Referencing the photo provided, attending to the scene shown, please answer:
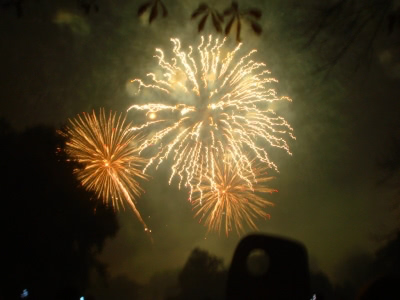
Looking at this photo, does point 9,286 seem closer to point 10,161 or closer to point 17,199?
point 17,199

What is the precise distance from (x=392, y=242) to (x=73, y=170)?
28246mm

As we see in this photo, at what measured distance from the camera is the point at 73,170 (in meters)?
21.4

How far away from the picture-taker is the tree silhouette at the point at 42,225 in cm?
1834

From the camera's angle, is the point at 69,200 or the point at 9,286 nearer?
the point at 9,286

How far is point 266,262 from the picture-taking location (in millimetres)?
2213

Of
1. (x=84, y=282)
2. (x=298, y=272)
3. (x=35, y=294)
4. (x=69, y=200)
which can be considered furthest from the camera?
(x=84, y=282)

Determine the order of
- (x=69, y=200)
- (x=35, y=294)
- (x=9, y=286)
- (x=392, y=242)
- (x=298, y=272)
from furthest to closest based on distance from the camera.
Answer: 1. (x=392, y=242)
2. (x=69, y=200)
3. (x=35, y=294)
4. (x=9, y=286)
5. (x=298, y=272)

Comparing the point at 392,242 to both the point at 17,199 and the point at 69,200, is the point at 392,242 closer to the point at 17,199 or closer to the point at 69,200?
the point at 69,200

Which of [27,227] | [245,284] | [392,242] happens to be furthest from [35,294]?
[392,242]

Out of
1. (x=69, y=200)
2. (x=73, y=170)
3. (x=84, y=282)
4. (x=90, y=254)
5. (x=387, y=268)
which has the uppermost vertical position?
(x=73, y=170)

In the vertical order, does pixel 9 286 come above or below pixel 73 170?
below

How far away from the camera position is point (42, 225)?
19.6 metres

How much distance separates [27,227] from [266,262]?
19191 mm

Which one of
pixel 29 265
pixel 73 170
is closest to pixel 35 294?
pixel 29 265
